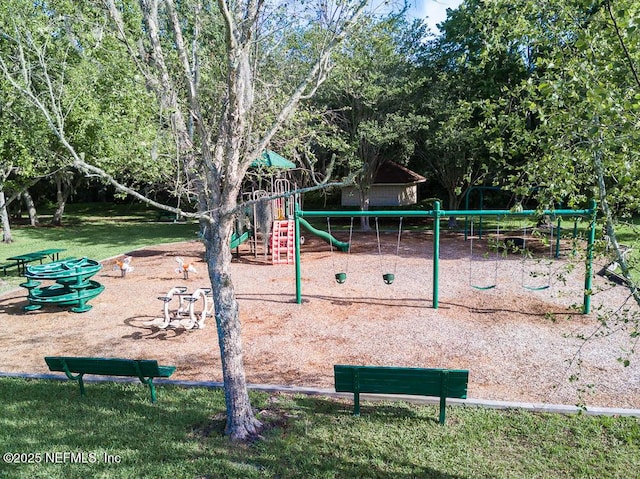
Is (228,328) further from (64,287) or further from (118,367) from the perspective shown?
(64,287)

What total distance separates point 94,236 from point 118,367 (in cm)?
2029

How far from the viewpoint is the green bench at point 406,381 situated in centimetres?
495

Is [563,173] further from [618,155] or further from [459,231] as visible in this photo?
[459,231]

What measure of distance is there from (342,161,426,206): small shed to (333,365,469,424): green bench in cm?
2473

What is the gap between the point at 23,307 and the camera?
1039 cm

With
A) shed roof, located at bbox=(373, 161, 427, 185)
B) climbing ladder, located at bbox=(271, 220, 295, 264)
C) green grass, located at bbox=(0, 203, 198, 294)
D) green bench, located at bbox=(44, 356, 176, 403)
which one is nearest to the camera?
green bench, located at bbox=(44, 356, 176, 403)

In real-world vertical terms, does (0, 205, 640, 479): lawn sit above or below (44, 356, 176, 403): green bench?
below

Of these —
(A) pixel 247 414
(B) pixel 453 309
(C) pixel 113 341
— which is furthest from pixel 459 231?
(A) pixel 247 414

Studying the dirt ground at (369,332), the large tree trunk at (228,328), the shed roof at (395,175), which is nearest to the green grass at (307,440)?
the large tree trunk at (228,328)

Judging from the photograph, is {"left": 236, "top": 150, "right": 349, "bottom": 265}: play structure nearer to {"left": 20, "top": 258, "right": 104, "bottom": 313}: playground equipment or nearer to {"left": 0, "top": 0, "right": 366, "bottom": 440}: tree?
{"left": 20, "top": 258, "right": 104, "bottom": 313}: playground equipment

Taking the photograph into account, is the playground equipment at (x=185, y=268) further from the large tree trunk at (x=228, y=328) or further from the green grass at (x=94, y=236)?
the large tree trunk at (x=228, y=328)

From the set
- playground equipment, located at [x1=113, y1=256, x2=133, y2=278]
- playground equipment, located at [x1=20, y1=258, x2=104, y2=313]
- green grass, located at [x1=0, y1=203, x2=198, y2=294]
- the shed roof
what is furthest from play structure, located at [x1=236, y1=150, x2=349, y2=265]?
the shed roof

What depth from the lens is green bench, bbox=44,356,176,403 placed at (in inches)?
215

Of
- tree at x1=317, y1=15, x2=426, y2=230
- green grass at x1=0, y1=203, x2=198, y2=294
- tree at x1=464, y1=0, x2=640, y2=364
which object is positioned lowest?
green grass at x1=0, y1=203, x2=198, y2=294
